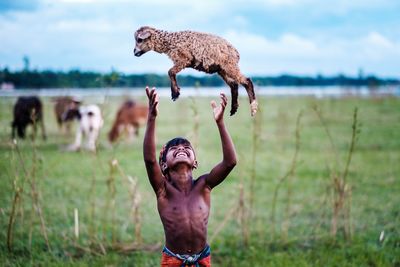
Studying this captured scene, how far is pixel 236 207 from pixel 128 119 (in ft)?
25.9

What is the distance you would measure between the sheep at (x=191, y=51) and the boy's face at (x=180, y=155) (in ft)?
1.88

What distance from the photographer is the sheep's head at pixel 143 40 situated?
5.85 ft

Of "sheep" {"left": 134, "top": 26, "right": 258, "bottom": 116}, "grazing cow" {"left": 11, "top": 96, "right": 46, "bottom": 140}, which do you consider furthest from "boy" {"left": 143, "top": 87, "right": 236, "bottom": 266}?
"grazing cow" {"left": 11, "top": 96, "right": 46, "bottom": 140}

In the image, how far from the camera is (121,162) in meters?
9.80

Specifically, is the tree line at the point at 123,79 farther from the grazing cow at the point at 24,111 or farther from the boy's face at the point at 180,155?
the grazing cow at the point at 24,111

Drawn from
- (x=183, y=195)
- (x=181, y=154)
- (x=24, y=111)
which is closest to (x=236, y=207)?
(x=183, y=195)

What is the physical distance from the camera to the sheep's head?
5.85 ft

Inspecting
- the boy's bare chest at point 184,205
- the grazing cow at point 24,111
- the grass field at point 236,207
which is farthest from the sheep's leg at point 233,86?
the grazing cow at point 24,111

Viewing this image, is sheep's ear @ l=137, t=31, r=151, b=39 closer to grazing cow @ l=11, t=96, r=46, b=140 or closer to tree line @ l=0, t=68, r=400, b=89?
tree line @ l=0, t=68, r=400, b=89

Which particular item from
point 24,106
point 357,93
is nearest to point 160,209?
point 24,106

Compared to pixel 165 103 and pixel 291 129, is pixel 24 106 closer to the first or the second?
pixel 291 129

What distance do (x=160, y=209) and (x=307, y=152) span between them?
909 cm

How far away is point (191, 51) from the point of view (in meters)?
1.77

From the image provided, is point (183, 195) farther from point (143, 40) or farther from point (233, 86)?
point (143, 40)
